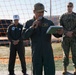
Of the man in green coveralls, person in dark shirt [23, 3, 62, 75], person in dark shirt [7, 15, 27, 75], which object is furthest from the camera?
person in dark shirt [7, 15, 27, 75]

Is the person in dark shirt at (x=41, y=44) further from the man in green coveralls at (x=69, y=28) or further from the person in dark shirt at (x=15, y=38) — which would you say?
the person in dark shirt at (x=15, y=38)

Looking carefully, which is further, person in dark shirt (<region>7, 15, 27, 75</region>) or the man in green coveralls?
person in dark shirt (<region>7, 15, 27, 75</region>)

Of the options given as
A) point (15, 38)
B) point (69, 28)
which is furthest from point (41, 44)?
point (15, 38)

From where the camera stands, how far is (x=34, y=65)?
5148 millimetres

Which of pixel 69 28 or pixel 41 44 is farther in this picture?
pixel 69 28

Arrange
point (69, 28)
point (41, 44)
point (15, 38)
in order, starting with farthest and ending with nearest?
point (15, 38)
point (69, 28)
point (41, 44)

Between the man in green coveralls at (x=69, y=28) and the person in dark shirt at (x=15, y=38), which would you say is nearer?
the man in green coveralls at (x=69, y=28)

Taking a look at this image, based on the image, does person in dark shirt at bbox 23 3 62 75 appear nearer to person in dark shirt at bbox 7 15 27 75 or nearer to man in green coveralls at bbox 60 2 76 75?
A: man in green coveralls at bbox 60 2 76 75

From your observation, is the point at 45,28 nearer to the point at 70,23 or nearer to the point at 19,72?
the point at 70,23

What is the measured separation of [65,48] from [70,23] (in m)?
0.70

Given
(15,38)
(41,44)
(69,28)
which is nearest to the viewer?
(41,44)

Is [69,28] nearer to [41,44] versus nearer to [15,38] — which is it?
[15,38]

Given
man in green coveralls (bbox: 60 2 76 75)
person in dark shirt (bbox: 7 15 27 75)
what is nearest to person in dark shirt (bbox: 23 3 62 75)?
man in green coveralls (bbox: 60 2 76 75)

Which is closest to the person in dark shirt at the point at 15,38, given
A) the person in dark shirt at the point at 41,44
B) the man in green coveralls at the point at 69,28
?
the man in green coveralls at the point at 69,28
